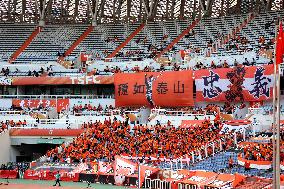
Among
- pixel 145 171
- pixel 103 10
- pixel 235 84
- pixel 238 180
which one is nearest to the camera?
pixel 238 180

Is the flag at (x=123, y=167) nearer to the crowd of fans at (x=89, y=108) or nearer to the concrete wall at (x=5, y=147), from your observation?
the concrete wall at (x=5, y=147)

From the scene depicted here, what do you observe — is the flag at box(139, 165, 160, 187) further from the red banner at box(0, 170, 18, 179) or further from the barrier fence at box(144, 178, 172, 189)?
the red banner at box(0, 170, 18, 179)

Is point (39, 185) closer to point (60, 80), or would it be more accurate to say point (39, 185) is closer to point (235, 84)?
point (235, 84)

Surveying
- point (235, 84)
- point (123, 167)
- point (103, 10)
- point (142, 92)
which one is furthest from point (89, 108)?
point (103, 10)

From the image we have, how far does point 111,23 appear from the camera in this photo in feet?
232

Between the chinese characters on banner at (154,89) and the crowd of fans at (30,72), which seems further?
the crowd of fans at (30,72)

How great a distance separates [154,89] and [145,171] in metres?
17.6

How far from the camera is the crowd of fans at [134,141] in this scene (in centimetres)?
4050

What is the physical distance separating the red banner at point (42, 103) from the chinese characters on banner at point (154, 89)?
222 inches

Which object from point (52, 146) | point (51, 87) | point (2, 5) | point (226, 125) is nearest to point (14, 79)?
point (51, 87)

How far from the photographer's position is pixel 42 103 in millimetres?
57375

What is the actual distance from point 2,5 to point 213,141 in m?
40.0

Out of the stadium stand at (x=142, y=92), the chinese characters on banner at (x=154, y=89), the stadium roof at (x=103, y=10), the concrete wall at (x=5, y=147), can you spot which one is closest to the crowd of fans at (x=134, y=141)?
the stadium stand at (x=142, y=92)

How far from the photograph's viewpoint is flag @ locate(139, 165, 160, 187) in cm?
3558
